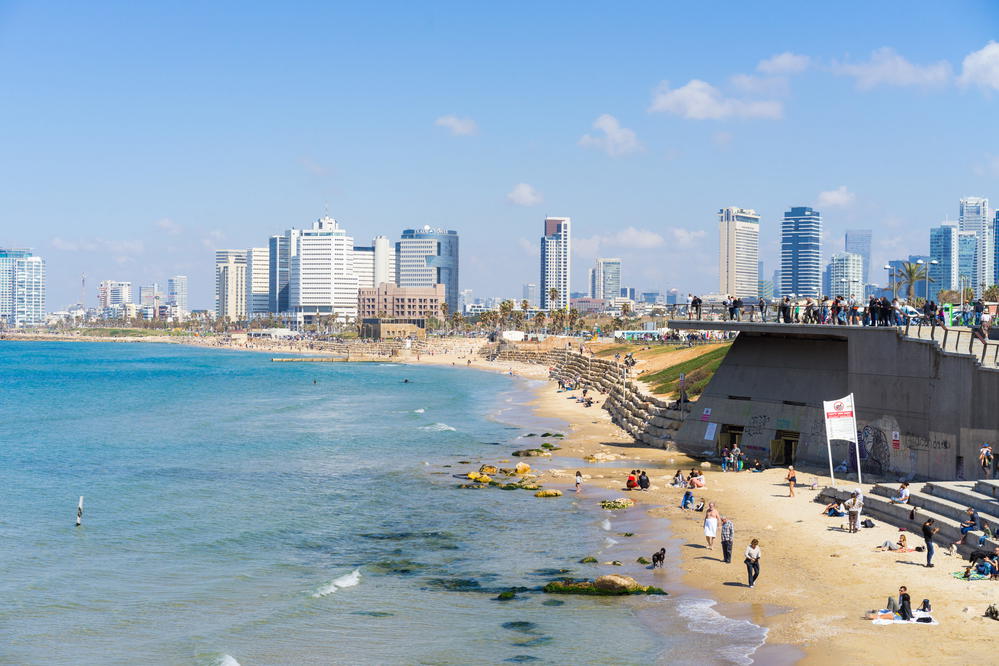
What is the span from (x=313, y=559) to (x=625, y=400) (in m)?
43.4

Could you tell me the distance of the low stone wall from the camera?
177ft

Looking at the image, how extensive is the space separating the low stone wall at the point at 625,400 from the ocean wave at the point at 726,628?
27.9m

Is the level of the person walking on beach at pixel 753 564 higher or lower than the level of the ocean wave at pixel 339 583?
higher

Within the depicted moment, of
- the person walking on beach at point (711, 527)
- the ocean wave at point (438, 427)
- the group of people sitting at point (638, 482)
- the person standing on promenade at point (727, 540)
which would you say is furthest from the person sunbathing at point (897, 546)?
the ocean wave at point (438, 427)

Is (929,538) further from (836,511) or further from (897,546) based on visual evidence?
(836,511)

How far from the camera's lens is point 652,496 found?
1556 inches

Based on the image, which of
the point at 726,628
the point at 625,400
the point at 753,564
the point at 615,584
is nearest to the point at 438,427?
the point at 625,400

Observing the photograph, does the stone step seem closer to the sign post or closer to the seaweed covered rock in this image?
the sign post

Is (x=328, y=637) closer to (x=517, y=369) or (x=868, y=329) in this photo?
(x=868, y=329)

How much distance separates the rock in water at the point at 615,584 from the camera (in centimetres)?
2594

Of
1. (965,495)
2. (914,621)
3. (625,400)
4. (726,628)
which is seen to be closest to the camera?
(914,621)

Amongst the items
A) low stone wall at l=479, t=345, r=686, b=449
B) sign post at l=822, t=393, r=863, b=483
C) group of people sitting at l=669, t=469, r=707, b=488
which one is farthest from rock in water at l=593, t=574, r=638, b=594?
low stone wall at l=479, t=345, r=686, b=449

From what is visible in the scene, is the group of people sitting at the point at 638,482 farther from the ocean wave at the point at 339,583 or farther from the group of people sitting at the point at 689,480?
the ocean wave at the point at 339,583

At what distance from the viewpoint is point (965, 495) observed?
27984mm
